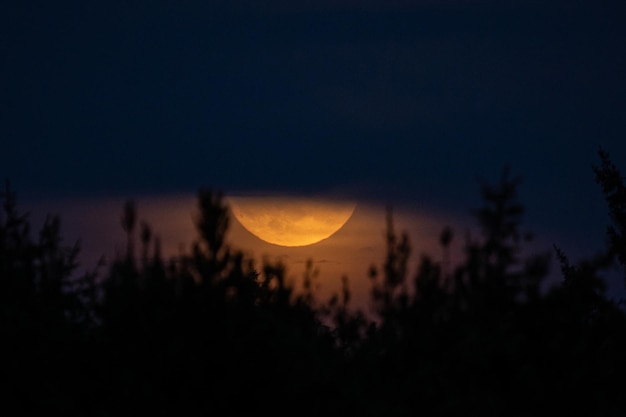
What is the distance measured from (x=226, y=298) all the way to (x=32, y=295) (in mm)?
4429

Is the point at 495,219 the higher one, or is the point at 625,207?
the point at 625,207

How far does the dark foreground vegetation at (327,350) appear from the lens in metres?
12.1

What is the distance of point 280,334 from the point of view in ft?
45.4

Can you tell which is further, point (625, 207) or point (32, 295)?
point (625, 207)

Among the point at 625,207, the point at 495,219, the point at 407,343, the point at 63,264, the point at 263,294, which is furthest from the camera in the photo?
the point at 625,207

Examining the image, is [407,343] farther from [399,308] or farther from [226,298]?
[226,298]

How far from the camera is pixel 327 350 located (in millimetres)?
15164

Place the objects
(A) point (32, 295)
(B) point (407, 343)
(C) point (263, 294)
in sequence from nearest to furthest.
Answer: (B) point (407, 343), (A) point (32, 295), (C) point (263, 294)

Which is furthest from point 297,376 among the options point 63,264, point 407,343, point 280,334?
point 63,264

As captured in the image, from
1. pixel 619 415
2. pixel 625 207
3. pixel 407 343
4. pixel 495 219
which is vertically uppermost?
pixel 625 207

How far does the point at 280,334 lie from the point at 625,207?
26.4 meters

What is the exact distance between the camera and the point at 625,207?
37406 mm

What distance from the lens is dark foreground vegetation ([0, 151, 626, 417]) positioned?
1214 centimetres

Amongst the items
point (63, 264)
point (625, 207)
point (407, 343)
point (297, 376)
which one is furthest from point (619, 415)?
point (625, 207)
